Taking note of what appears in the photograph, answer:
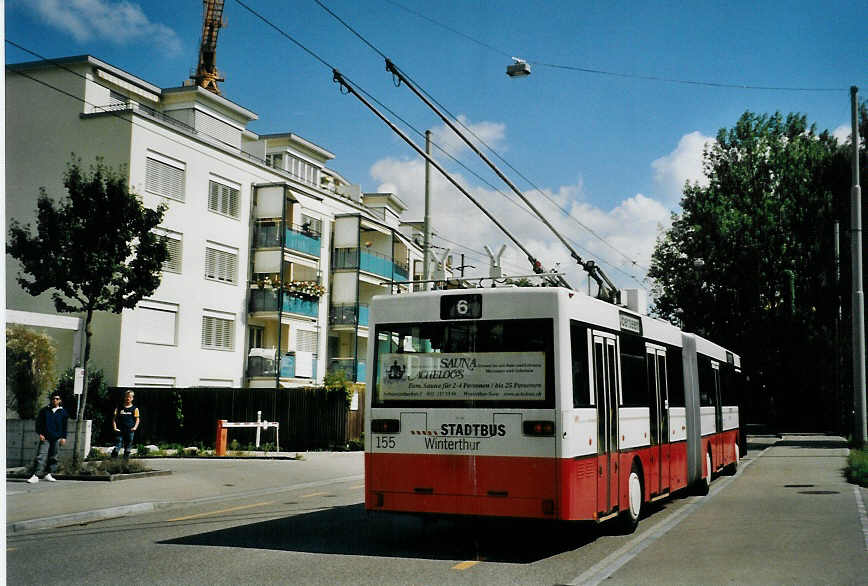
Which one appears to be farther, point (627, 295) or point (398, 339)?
point (627, 295)

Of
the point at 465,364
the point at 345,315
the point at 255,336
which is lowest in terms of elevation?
the point at 465,364

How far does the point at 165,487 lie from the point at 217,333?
24.1m

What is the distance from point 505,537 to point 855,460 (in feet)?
45.3

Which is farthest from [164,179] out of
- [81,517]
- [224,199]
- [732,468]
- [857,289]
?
[81,517]

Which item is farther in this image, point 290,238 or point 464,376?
point 290,238

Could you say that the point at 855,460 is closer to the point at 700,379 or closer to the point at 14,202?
the point at 700,379

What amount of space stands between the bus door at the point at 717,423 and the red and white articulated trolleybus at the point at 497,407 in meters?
7.34

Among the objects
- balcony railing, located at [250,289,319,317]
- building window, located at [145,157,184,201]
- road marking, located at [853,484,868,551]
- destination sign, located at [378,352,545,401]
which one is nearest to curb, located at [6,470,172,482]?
destination sign, located at [378,352,545,401]

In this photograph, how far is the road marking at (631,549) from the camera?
8.73 m

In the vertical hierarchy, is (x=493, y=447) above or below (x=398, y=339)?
below

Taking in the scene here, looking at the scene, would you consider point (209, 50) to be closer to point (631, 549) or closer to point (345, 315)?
point (345, 315)

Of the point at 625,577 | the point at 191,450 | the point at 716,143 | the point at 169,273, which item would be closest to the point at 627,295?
the point at 625,577

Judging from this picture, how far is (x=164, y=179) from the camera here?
38281 millimetres

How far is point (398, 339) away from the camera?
10.9 meters
